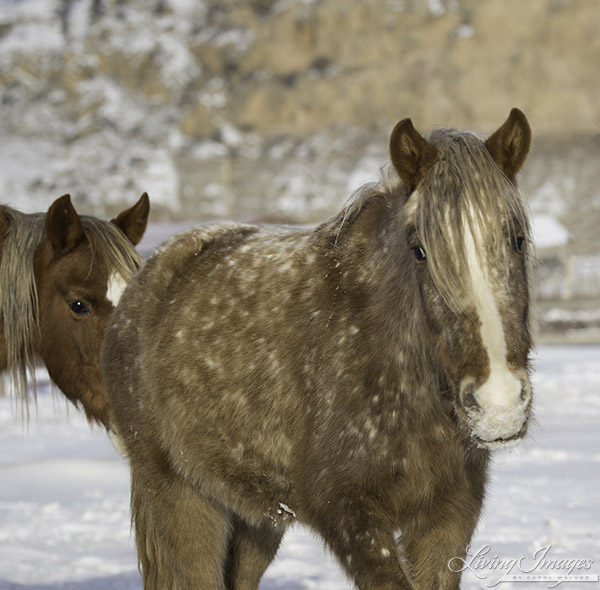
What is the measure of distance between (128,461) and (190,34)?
54.4 m

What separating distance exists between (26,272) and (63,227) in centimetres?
31

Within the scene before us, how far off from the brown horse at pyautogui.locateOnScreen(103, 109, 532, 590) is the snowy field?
43 centimetres

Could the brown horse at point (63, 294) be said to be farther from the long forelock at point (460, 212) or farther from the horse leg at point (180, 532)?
the long forelock at point (460, 212)

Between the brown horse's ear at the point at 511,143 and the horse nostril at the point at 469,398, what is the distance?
2.57 feet

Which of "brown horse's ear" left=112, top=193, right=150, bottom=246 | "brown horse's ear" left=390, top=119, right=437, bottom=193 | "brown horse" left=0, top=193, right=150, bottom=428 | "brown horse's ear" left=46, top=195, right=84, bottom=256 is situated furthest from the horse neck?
"brown horse's ear" left=112, top=193, right=150, bottom=246

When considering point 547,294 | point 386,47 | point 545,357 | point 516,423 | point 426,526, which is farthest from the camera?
point 386,47

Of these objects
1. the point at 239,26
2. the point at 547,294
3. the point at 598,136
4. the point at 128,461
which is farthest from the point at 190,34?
the point at 128,461

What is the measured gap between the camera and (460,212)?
2.66 m

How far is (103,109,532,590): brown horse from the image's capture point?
2.64 metres

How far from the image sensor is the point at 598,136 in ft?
153

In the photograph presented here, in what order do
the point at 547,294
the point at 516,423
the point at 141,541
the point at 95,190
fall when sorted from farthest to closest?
the point at 95,190, the point at 547,294, the point at 141,541, the point at 516,423

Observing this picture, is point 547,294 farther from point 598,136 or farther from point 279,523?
point 279,523

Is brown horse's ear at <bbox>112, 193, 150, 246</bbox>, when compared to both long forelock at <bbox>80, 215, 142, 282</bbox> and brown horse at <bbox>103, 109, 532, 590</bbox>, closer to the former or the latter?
long forelock at <bbox>80, 215, 142, 282</bbox>

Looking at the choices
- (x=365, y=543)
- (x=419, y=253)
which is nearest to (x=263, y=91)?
(x=419, y=253)
